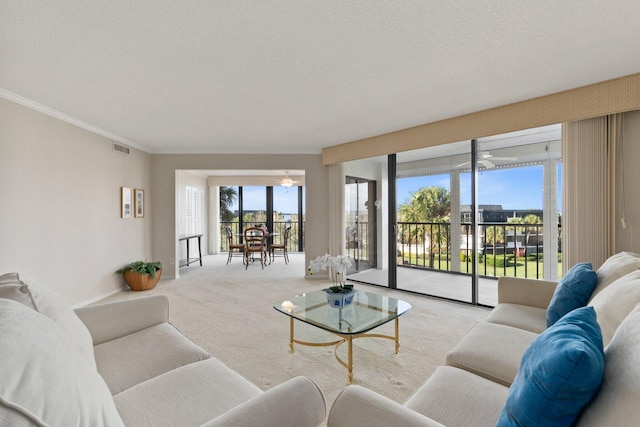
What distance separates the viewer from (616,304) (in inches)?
48.4

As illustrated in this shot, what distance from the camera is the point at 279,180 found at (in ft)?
27.6

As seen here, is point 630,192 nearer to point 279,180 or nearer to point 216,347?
point 216,347

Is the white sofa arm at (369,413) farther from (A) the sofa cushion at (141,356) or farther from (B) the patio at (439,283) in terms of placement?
(B) the patio at (439,283)

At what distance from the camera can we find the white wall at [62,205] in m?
2.86

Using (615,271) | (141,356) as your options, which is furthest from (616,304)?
→ (141,356)

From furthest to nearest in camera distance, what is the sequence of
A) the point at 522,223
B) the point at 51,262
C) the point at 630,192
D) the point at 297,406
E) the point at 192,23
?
1. the point at 522,223
2. the point at 51,262
3. the point at 630,192
4. the point at 192,23
5. the point at 297,406

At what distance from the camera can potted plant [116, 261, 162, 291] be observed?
441cm

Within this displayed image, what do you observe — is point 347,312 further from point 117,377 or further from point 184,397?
point 117,377

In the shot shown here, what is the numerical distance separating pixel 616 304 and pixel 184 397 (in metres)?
1.84

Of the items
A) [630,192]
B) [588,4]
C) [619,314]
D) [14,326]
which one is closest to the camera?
[14,326]

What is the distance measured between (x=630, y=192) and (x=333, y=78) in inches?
113

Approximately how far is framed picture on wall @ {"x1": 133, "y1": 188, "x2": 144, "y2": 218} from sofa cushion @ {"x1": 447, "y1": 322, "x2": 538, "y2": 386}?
5.04 meters

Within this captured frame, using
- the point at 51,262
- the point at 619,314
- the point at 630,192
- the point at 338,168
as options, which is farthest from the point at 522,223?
the point at 51,262

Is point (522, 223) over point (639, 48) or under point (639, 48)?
under
